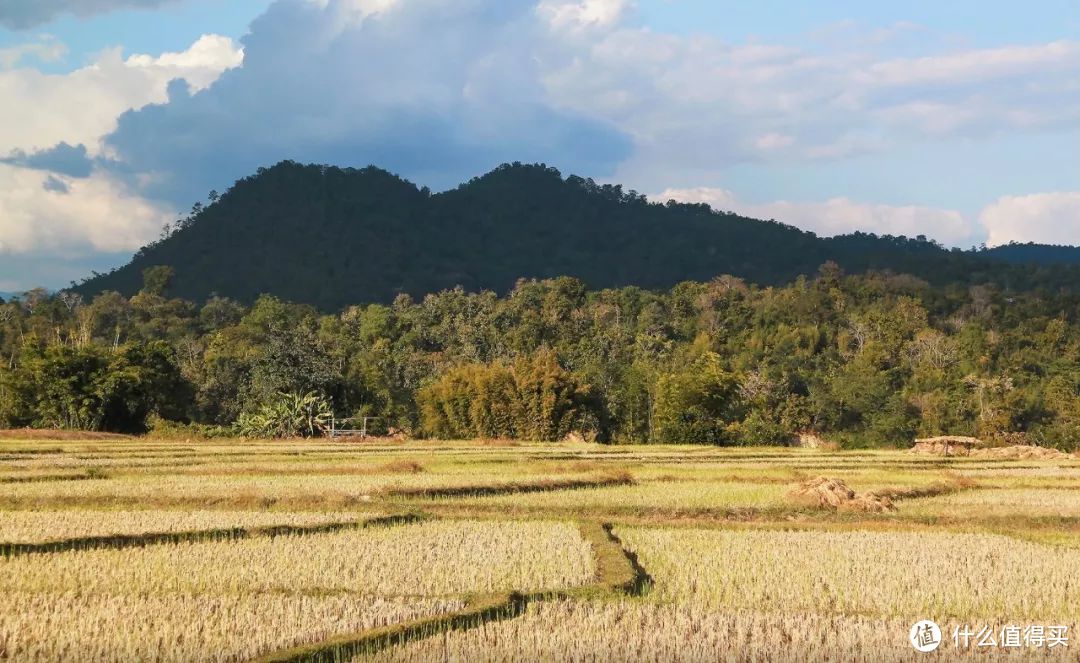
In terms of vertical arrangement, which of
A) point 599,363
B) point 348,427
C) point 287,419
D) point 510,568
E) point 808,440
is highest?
point 599,363

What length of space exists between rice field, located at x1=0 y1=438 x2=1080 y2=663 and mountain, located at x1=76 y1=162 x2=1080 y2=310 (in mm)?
100296

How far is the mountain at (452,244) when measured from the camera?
5330 inches

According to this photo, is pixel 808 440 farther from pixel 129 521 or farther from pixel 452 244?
pixel 452 244

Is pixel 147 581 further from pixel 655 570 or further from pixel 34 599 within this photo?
pixel 655 570

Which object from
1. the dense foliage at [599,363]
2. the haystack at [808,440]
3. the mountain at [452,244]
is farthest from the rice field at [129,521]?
the mountain at [452,244]

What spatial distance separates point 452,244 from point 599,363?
116306mm

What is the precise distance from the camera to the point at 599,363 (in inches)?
2377

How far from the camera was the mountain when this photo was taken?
444ft

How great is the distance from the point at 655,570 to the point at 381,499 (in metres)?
8.02

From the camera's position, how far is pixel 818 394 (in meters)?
54.7

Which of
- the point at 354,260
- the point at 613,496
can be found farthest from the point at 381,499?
the point at 354,260

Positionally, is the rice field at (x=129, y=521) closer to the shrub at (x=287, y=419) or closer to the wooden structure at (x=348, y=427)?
the wooden structure at (x=348, y=427)

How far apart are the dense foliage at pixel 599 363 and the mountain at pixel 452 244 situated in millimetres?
36088

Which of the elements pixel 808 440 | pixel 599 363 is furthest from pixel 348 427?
pixel 808 440
